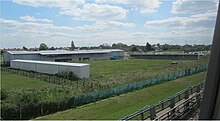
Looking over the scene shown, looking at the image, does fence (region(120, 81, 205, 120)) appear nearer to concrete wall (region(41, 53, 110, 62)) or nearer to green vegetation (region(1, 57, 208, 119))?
green vegetation (region(1, 57, 208, 119))

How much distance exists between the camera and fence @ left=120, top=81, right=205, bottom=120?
1539mm

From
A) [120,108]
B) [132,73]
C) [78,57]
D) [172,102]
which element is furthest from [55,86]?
[78,57]

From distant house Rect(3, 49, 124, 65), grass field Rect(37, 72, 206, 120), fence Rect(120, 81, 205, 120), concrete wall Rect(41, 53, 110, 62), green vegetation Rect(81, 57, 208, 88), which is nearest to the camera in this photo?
fence Rect(120, 81, 205, 120)

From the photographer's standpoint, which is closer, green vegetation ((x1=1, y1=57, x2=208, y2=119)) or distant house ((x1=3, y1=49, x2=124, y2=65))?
green vegetation ((x1=1, y1=57, x2=208, y2=119))

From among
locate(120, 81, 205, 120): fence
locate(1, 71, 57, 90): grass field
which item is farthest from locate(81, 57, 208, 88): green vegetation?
locate(1, 71, 57, 90): grass field

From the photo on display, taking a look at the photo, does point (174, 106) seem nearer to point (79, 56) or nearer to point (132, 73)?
point (132, 73)

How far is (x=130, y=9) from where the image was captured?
58.9 inches

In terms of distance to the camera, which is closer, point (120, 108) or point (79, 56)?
point (120, 108)

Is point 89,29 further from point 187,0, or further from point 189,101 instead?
point 189,101

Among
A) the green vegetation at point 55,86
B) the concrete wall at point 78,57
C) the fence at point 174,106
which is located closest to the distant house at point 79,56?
the concrete wall at point 78,57

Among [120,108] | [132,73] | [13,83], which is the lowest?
[132,73]

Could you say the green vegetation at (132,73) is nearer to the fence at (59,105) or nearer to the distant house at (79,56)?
the distant house at (79,56)

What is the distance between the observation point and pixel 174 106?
181cm

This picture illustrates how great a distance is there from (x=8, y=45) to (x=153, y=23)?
92 cm
